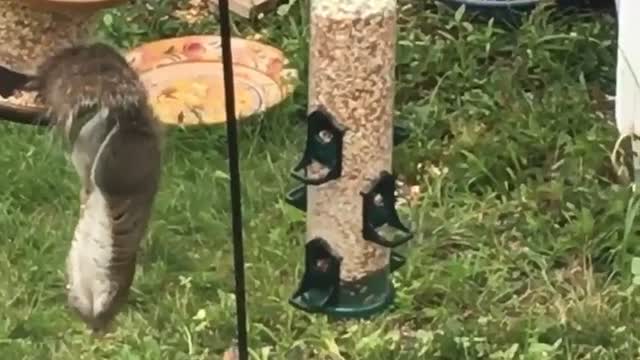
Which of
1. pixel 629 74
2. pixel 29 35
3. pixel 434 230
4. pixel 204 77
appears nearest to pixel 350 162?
pixel 29 35

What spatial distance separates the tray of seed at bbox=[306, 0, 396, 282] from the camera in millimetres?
2479

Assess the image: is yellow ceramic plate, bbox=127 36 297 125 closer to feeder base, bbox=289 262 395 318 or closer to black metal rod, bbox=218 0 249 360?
feeder base, bbox=289 262 395 318

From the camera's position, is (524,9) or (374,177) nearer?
(374,177)

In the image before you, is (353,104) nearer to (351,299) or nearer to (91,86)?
(351,299)

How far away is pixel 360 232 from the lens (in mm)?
2691

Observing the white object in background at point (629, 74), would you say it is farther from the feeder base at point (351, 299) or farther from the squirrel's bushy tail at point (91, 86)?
the squirrel's bushy tail at point (91, 86)

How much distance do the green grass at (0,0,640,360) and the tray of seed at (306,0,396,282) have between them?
2.40ft

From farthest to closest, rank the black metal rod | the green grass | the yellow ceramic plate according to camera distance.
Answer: the yellow ceramic plate → the green grass → the black metal rod

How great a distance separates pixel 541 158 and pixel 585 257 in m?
0.48

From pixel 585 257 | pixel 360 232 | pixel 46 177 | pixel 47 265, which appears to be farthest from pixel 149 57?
pixel 360 232

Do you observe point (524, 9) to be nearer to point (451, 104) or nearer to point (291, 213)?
point (451, 104)

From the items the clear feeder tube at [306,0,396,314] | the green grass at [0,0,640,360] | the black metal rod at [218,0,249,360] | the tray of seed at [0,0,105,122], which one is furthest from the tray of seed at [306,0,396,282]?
the green grass at [0,0,640,360]

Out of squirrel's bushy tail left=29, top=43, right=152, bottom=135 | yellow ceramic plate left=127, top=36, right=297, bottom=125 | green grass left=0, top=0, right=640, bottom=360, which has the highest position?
squirrel's bushy tail left=29, top=43, right=152, bottom=135

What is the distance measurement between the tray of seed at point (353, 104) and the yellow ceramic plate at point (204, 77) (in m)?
1.54
